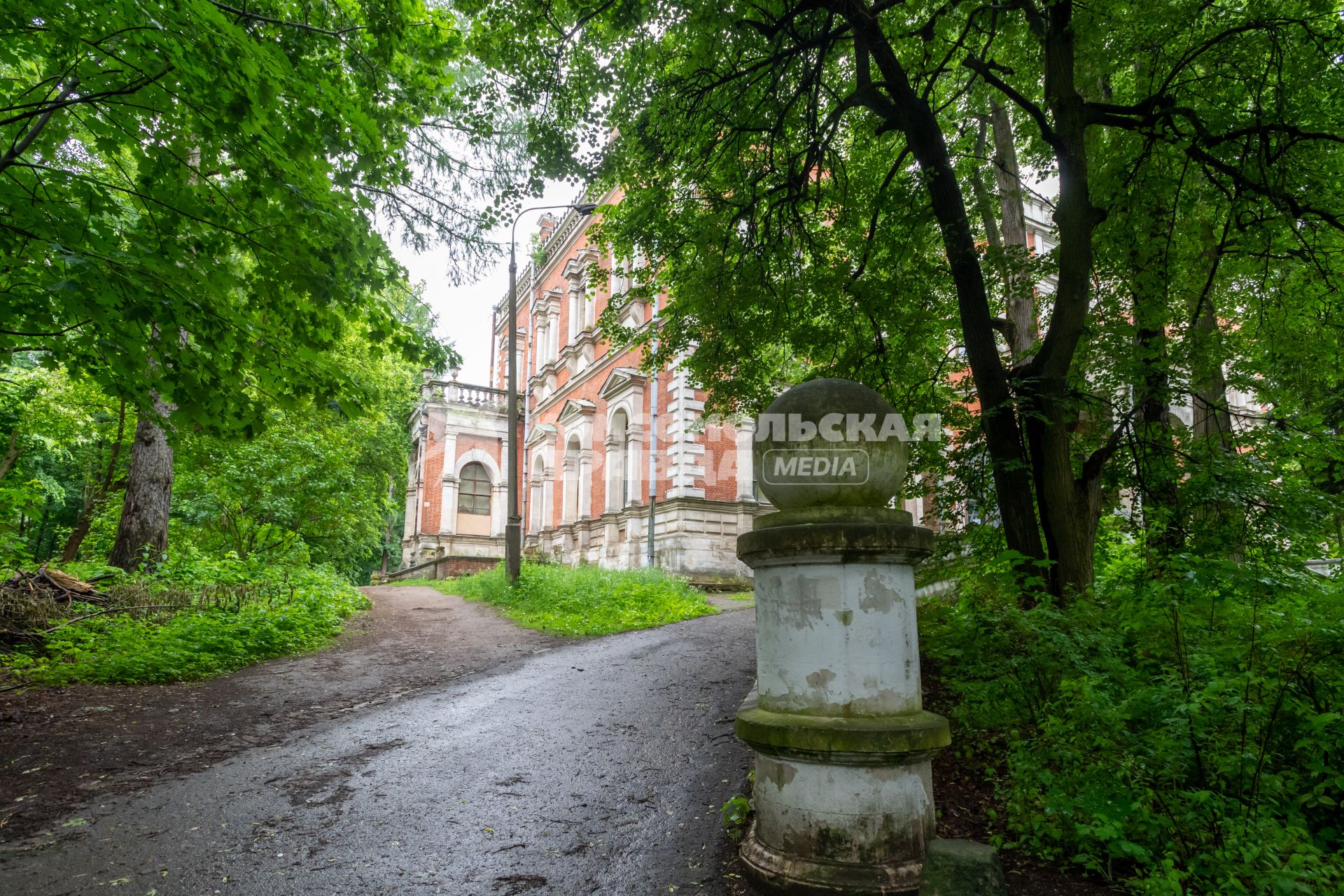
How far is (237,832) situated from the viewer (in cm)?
377

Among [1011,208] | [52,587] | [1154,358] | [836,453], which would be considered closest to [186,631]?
[52,587]

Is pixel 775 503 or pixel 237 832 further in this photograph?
pixel 237 832

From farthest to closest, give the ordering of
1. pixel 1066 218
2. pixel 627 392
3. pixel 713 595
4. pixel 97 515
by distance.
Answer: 1. pixel 627 392
2. pixel 713 595
3. pixel 97 515
4. pixel 1066 218

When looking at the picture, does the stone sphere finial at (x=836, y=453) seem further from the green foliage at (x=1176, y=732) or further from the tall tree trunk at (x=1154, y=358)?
the tall tree trunk at (x=1154, y=358)

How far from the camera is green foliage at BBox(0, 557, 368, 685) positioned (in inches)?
276

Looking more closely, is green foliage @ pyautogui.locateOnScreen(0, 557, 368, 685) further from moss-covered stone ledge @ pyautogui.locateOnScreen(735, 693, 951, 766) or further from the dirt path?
moss-covered stone ledge @ pyautogui.locateOnScreen(735, 693, 951, 766)

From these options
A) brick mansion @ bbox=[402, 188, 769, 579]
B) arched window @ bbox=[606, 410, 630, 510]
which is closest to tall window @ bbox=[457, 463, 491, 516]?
brick mansion @ bbox=[402, 188, 769, 579]

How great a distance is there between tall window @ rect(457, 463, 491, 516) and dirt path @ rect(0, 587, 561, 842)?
21.9m

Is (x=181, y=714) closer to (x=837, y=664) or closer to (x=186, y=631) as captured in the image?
(x=186, y=631)

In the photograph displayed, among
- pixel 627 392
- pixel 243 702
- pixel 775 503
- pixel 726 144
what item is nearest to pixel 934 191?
pixel 726 144

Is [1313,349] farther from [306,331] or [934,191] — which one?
[306,331]

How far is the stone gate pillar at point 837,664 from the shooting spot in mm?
2908

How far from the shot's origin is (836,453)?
10.3 ft

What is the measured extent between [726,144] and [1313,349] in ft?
20.7
